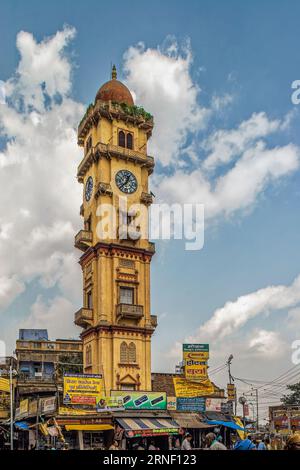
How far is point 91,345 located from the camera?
4762 cm

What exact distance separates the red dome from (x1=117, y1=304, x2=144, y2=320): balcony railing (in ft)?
62.6

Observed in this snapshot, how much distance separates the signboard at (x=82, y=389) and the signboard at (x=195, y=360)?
6.64 m

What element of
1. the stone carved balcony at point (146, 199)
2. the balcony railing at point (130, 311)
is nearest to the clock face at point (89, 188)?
the stone carved balcony at point (146, 199)

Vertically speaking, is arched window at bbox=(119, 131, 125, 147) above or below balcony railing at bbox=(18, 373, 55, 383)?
above

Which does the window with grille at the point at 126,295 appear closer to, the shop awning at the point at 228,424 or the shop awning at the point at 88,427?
the shop awning at the point at 88,427

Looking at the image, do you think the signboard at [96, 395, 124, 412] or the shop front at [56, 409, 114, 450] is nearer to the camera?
the shop front at [56, 409, 114, 450]

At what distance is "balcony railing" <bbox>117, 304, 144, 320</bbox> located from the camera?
46.8 m

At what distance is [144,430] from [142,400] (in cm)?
382

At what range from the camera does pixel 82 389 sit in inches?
1590

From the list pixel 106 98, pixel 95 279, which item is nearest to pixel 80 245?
pixel 95 279

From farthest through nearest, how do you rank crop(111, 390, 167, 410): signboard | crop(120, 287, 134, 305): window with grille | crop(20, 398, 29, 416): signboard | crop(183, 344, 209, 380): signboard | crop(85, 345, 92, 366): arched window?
crop(120, 287, 134, 305): window with grille → crop(85, 345, 92, 366): arched window → crop(20, 398, 29, 416): signboard → crop(183, 344, 209, 380): signboard → crop(111, 390, 167, 410): signboard

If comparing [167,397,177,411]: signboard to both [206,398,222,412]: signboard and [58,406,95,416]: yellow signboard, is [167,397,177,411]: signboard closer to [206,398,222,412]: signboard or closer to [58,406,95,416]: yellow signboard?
[206,398,222,412]: signboard

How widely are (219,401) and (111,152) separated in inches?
896

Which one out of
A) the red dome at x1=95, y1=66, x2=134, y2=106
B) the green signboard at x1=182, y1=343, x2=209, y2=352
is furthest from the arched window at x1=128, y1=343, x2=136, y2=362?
the red dome at x1=95, y1=66, x2=134, y2=106
